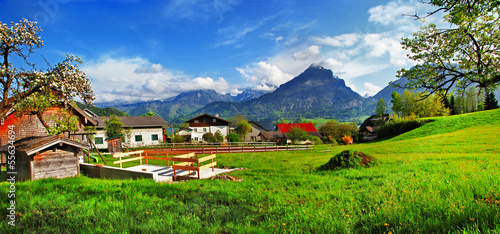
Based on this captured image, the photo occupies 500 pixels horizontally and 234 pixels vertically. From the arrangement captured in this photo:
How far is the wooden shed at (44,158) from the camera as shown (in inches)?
472

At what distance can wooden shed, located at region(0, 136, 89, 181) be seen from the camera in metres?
12.0

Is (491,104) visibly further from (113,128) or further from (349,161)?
(113,128)

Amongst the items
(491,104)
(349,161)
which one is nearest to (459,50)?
(349,161)

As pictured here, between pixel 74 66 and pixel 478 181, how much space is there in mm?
15212

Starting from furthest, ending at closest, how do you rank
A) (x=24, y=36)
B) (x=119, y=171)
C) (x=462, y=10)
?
1. (x=119, y=171)
2. (x=24, y=36)
3. (x=462, y=10)

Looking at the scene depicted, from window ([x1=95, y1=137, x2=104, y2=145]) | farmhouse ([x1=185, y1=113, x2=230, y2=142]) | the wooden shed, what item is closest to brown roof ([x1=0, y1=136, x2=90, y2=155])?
the wooden shed

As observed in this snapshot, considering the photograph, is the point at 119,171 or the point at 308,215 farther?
the point at 119,171

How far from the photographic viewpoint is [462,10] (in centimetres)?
689

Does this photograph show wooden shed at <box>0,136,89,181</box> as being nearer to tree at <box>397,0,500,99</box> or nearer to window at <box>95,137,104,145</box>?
tree at <box>397,0,500,99</box>

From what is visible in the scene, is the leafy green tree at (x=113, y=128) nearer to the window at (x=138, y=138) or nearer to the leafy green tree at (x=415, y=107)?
the window at (x=138, y=138)

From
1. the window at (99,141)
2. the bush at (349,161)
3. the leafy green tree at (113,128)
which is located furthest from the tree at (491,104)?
the window at (99,141)

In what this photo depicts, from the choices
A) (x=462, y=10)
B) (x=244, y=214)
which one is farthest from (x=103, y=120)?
(x=462, y=10)

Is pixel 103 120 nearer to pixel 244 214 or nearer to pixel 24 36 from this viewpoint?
pixel 24 36

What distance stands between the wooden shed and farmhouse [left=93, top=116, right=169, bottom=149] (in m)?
38.3
